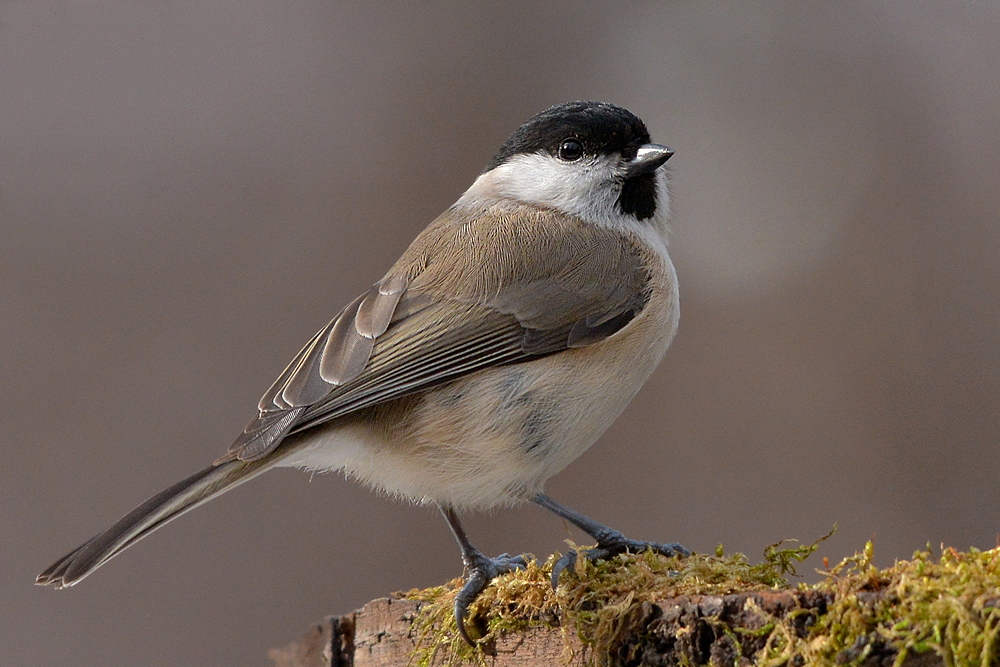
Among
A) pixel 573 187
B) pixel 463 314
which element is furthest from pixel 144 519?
pixel 573 187

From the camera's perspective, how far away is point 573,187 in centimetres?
269

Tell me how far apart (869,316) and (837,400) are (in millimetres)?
413

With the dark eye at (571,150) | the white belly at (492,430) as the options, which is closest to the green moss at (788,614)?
the white belly at (492,430)

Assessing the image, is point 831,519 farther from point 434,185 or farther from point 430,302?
point 434,185

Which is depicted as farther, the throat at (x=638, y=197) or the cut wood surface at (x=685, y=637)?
the throat at (x=638, y=197)

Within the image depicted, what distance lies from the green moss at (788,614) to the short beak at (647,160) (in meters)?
1.25

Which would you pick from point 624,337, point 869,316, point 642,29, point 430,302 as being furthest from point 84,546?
point 642,29

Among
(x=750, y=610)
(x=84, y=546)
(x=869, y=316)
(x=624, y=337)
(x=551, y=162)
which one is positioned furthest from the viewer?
(x=869, y=316)

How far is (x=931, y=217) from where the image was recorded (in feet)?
13.2

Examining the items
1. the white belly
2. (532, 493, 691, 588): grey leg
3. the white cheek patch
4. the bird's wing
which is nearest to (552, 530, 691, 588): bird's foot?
(532, 493, 691, 588): grey leg

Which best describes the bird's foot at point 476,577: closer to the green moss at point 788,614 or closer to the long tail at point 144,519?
the green moss at point 788,614

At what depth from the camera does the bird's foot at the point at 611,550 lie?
1.75 m

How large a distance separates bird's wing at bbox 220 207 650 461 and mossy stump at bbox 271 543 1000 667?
20.4 inches

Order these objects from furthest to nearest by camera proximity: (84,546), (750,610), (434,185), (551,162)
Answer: (434,185), (551,162), (84,546), (750,610)
